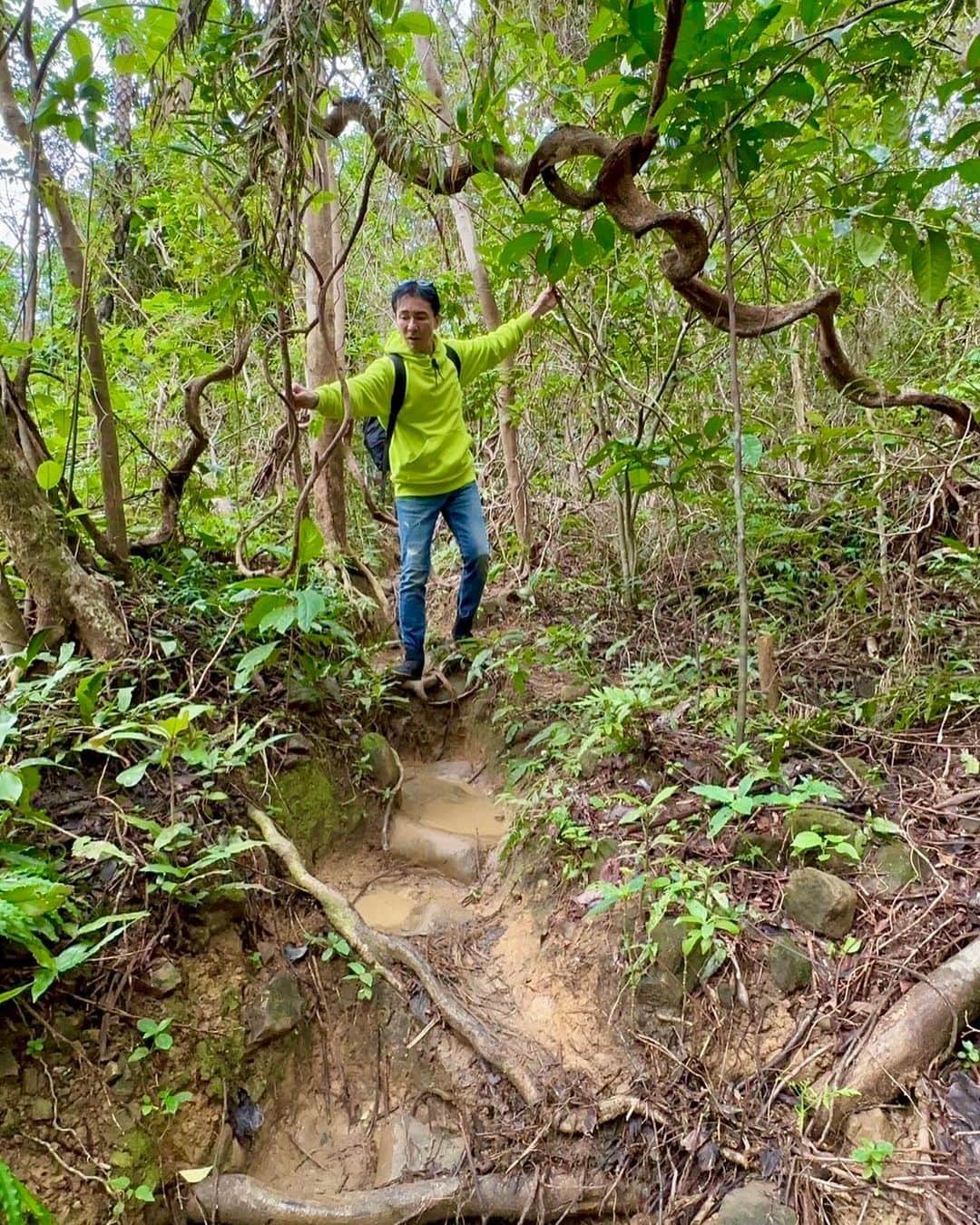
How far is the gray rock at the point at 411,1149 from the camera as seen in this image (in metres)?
1.98

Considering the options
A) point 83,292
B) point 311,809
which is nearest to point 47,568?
point 83,292

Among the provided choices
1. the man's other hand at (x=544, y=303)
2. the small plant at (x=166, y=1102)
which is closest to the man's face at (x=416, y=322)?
the man's other hand at (x=544, y=303)

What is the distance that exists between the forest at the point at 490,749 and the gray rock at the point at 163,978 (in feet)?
0.05

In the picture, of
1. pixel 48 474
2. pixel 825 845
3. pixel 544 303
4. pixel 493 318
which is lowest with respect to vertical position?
pixel 825 845

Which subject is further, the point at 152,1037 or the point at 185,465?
the point at 185,465

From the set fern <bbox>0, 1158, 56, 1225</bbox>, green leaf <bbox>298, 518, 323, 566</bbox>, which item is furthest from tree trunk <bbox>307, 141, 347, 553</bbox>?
fern <bbox>0, 1158, 56, 1225</bbox>

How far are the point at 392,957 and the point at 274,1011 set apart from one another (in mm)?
408

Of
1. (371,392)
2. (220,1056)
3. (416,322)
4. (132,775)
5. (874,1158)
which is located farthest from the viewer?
(416,322)

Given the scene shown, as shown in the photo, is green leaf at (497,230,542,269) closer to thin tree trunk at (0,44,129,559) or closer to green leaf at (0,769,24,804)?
thin tree trunk at (0,44,129,559)

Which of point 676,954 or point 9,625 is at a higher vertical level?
point 9,625

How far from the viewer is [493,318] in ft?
15.9

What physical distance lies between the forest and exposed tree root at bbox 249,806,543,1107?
0.01 metres

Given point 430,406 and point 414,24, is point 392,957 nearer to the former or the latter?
point 430,406

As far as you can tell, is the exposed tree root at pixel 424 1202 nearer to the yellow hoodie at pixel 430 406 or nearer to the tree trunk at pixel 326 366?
the yellow hoodie at pixel 430 406
